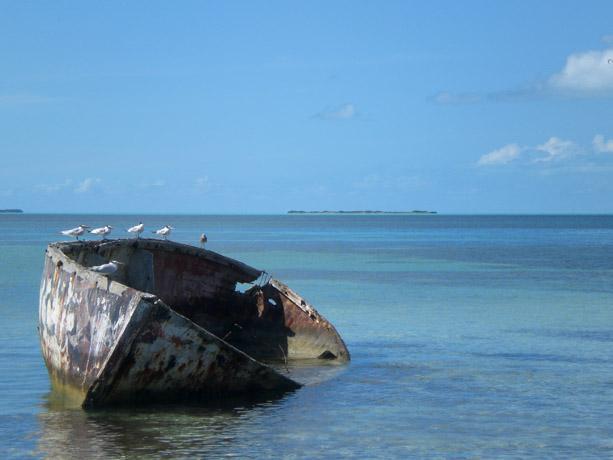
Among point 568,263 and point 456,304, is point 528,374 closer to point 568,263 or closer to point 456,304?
point 456,304

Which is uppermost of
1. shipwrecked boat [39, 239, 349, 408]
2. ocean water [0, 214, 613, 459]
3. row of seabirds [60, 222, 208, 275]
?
row of seabirds [60, 222, 208, 275]

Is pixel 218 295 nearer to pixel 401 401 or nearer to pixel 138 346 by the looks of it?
pixel 401 401

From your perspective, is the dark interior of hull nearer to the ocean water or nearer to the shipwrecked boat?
the shipwrecked boat

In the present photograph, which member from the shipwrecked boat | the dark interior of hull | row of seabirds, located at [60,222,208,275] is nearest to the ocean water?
the shipwrecked boat

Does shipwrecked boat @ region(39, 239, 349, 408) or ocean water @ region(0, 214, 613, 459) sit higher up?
shipwrecked boat @ region(39, 239, 349, 408)

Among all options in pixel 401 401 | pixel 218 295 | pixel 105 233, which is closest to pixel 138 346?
pixel 401 401

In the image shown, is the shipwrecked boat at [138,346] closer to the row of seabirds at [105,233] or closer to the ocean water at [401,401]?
the ocean water at [401,401]

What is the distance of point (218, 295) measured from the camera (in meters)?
19.3

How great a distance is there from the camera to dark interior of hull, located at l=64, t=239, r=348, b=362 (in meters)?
17.8

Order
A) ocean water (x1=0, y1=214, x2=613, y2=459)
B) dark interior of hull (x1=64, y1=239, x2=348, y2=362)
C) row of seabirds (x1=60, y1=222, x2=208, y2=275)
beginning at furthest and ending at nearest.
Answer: dark interior of hull (x1=64, y1=239, x2=348, y2=362)
row of seabirds (x1=60, y1=222, x2=208, y2=275)
ocean water (x1=0, y1=214, x2=613, y2=459)

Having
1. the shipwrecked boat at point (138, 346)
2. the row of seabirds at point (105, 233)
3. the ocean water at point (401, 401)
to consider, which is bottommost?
the ocean water at point (401, 401)

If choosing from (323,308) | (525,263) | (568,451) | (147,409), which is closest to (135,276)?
(147,409)

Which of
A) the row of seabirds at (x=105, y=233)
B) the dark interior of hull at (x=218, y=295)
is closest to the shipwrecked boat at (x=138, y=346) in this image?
the dark interior of hull at (x=218, y=295)

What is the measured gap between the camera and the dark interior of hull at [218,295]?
17781 mm
